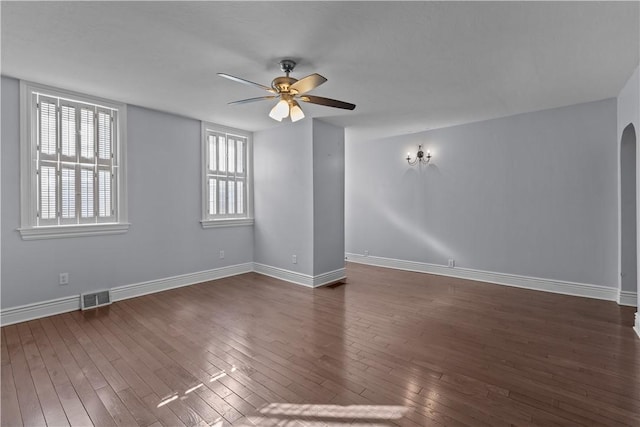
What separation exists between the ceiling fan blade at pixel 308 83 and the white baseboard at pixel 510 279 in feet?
13.6

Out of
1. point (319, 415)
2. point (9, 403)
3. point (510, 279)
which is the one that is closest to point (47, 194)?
point (9, 403)

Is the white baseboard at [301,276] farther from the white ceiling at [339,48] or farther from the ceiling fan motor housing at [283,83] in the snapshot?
the ceiling fan motor housing at [283,83]

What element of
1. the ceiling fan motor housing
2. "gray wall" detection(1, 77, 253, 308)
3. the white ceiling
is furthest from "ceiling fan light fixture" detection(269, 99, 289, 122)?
"gray wall" detection(1, 77, 253, 308)

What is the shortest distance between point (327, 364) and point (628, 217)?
4.08 m

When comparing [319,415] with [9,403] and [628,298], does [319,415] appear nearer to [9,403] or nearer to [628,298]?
[9,403]

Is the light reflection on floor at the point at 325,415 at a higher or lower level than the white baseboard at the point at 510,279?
lower

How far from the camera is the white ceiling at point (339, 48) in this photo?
2.10 meters

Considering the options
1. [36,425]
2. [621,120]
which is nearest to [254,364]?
[36,425]

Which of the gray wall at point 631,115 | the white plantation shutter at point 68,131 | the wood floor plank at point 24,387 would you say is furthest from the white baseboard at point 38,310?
the gray wall at point 631,115

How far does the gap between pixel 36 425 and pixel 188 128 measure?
4006 mm

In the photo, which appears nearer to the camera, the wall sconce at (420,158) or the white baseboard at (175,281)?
the white baseboard at (175,281)

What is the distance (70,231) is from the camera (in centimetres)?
365

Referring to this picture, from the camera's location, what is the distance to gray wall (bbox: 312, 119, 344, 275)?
4797 mm

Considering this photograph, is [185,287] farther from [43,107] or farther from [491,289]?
[491,289]
